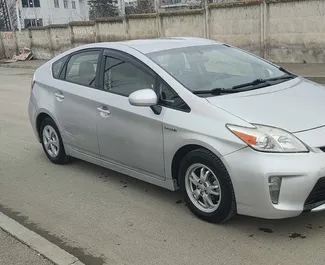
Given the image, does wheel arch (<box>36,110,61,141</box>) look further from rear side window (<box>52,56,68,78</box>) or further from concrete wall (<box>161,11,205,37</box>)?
concrete wall (<box>161,11,205,37</box>)

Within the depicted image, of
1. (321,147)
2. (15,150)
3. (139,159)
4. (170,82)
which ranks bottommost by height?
(15,150)

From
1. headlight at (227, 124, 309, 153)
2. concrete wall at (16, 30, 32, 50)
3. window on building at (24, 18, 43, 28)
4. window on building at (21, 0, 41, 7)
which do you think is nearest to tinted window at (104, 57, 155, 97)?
headlight at (227, 124, 309, 153)

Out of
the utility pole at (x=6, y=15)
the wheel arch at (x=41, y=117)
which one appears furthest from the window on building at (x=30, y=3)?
the wheel arch at (x=41, y=117)

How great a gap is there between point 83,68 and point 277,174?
9.30 ft

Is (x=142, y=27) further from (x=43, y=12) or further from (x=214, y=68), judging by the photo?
(x=43, y=12)

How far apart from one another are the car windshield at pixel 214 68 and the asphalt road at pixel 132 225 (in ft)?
A: 4.05

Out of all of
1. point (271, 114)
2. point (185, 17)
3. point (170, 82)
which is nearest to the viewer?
point (271, 114)

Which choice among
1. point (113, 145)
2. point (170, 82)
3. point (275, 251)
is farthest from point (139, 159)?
point (275, 251)

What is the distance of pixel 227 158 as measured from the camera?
3.78 metres

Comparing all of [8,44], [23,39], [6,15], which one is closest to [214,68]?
[23,39]

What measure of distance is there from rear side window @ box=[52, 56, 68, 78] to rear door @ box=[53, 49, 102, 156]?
9cm

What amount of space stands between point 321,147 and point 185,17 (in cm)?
1597

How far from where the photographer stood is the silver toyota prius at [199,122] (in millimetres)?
3641

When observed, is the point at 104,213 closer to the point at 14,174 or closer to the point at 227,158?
the point at 227,158
